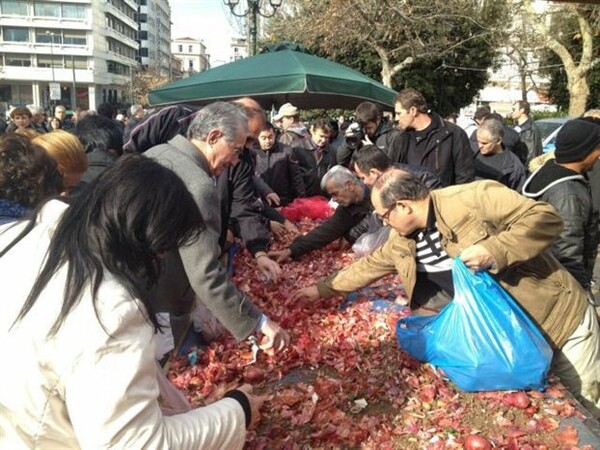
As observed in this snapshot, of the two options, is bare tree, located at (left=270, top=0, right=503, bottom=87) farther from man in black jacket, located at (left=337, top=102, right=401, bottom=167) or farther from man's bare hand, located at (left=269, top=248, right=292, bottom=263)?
man's bare hand, located at (left=269, top=248, right=292, bottom=263)

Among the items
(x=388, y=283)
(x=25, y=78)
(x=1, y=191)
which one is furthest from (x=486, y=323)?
(x=25, y=78)

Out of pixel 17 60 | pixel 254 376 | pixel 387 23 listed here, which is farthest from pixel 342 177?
pixel 17 60

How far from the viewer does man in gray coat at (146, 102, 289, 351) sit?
2312mm

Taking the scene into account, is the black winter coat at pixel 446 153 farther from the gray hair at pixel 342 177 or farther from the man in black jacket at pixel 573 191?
the man in black jacket at pixel 573 191

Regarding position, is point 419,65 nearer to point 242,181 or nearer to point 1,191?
point 242,181

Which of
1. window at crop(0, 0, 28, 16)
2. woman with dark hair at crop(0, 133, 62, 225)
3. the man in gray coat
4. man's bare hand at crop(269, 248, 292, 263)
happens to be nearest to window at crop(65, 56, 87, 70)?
window at crop(0, 0, 28, 16)

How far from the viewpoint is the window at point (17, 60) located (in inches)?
2953

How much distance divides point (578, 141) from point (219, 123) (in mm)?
2183

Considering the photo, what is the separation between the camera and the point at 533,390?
2529 millimetres

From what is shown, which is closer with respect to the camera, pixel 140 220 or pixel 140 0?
pixel 140 220

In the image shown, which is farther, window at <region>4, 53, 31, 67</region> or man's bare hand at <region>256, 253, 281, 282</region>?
window at <region>4, 53, 31, 67</region>

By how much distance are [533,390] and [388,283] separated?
1630 millimetres

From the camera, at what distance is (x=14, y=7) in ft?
246

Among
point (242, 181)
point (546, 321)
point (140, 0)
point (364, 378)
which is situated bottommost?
point (364, 378)
